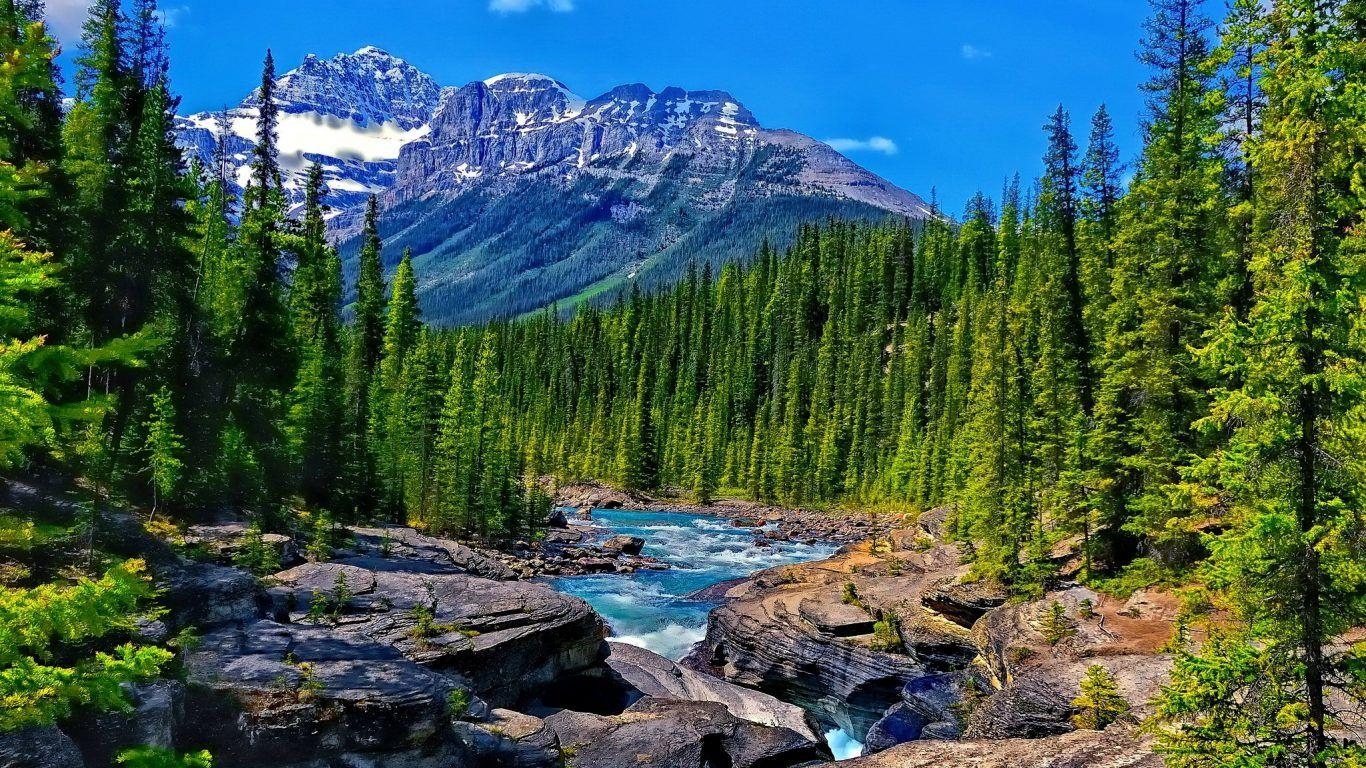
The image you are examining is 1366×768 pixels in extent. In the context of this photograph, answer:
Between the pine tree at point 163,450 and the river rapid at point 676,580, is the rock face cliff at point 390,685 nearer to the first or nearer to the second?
the pine tree at point 163,450

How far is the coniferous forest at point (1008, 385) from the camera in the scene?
356 inches


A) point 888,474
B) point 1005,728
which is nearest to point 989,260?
point 888,474

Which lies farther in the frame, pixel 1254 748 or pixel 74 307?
pixel 74 307

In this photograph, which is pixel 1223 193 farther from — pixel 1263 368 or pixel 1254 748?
pixel 1254 748

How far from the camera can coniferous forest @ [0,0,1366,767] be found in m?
9.05

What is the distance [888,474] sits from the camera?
87812 mm

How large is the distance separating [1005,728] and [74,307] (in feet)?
98.6

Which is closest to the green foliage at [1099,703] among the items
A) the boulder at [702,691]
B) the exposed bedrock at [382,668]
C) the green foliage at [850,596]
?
the boulder at [702,691]

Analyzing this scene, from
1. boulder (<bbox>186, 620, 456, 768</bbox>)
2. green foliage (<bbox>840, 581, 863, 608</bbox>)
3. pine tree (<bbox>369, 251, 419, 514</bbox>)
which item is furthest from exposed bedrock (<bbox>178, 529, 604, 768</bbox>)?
pine tree (<bbox>369, 251, 419, 514</bbox>)

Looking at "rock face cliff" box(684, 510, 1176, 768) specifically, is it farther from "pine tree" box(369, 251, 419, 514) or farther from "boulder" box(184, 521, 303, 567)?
"pine tree" box(369, 251, 419, 514)

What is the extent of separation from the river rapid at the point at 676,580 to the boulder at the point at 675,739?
17.6ft

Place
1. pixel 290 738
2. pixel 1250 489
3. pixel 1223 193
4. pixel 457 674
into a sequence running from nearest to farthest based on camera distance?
1. pixel 1250 489
2. pixel 290 738
3. pixel 457 674
4. pixel 1223 193

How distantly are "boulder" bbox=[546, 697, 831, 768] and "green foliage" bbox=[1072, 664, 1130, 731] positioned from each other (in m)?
6.94

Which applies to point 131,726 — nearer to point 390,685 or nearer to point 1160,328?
point 390,685
